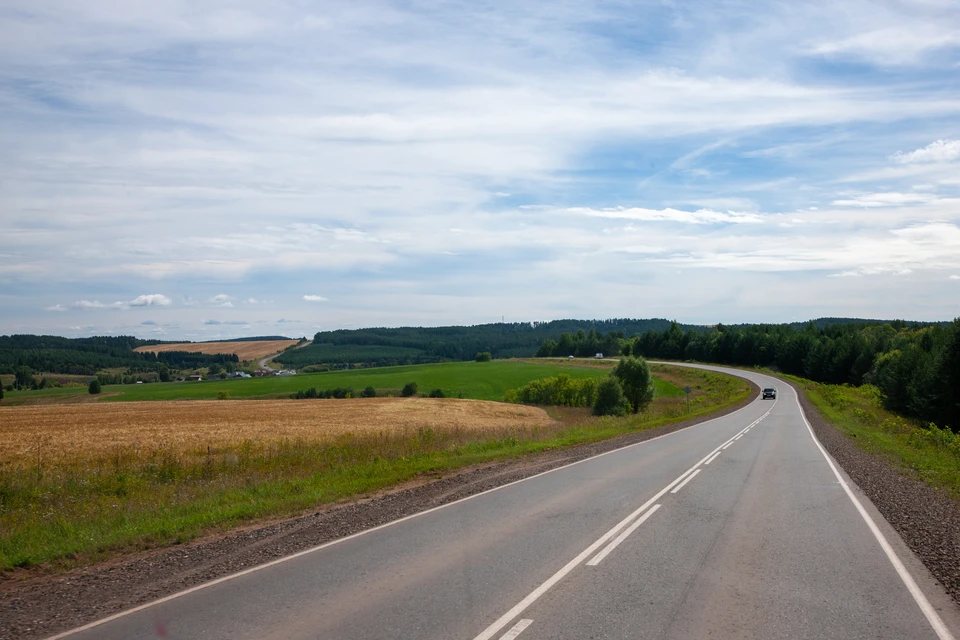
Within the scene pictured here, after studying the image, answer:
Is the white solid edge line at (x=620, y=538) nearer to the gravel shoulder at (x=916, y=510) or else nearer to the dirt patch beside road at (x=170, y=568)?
the gravel shoulder at (x=916, y=510)

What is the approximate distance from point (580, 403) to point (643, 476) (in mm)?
65899

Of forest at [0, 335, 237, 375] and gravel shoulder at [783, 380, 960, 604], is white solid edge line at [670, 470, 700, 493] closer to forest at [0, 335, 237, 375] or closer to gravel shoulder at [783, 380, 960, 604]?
gravel shoulder at [783, 380, 960, 604]

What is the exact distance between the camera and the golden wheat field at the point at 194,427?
2473 cm

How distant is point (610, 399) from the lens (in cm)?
5762

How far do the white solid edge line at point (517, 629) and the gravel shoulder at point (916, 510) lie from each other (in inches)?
175

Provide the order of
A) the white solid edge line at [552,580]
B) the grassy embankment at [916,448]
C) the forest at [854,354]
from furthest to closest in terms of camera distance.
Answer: the forest at [854,354] → the grassy embankment at [916,448] → the white solid edge line at [552,580]

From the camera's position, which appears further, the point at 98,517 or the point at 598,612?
the point at 98,517

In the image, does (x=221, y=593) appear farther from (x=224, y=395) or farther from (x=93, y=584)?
(x=224, y=395)

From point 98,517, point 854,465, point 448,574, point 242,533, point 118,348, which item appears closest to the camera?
point 448,574

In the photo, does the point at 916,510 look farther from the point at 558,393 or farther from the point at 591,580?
the point at 558,393

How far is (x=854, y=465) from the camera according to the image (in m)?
19.2

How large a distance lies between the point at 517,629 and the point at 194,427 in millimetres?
31364

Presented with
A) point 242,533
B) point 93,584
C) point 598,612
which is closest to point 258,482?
point 242,533

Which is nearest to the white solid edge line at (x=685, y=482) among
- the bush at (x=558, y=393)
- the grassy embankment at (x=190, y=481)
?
the grassy embankment at (x=190, y=481)
